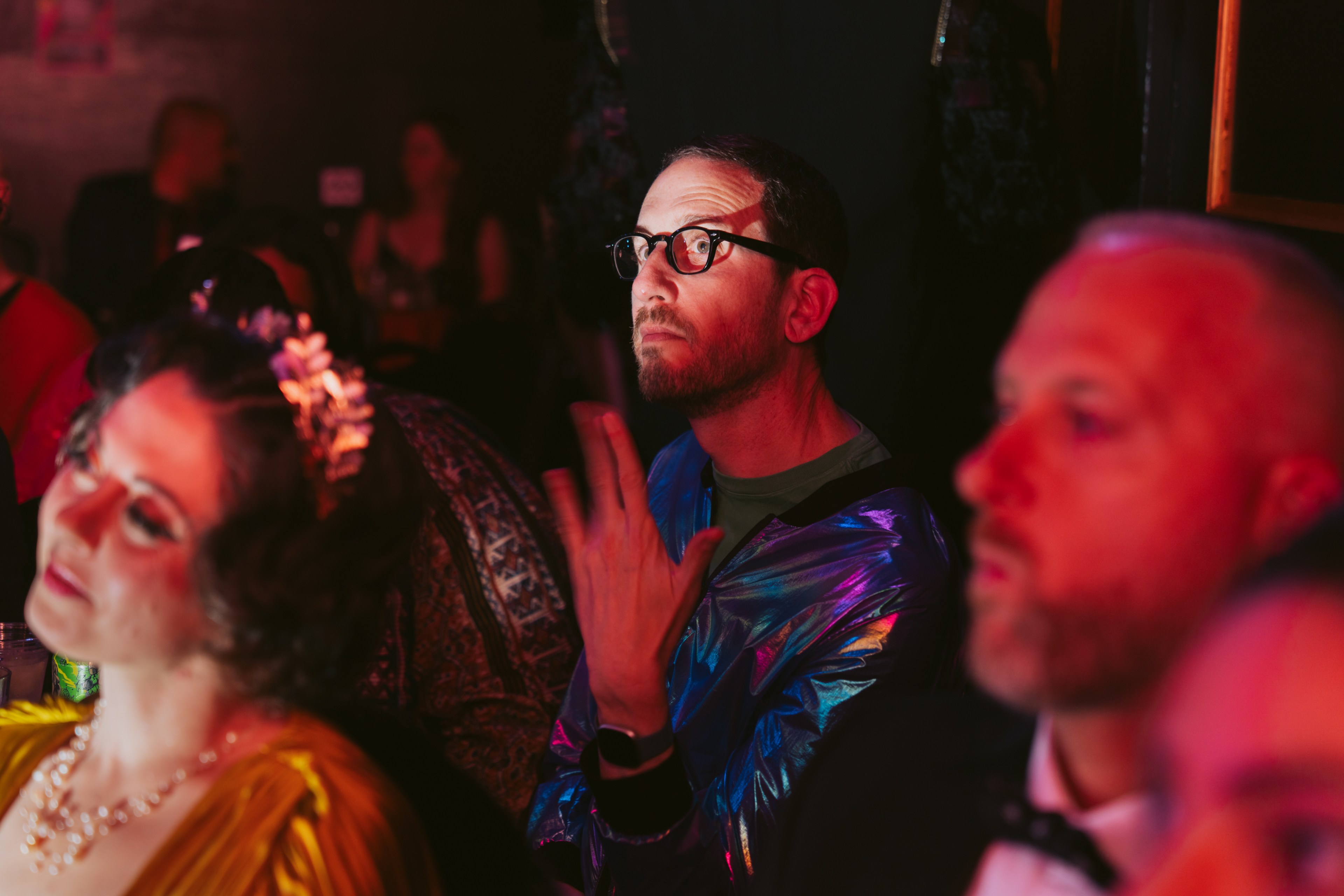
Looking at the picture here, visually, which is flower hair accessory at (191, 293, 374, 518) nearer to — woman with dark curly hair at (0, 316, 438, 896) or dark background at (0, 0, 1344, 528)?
woman with dark curly hair at (0, 316, 438, 896)

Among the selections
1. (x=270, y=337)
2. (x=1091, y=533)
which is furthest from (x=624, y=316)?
(x=1091, y=533)

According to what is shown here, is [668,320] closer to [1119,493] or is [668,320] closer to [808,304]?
[808,304]

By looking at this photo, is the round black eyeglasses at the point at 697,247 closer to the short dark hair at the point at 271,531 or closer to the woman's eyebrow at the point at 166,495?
the short dark hair at the point at 271,531

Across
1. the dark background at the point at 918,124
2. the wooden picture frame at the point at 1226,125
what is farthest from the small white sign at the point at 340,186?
the wooden picture frame at the point at 1226,125

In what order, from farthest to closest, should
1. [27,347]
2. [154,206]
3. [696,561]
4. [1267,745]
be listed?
[154,206], [27,347], [696,561], [1267,745]

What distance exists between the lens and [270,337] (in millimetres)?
1131

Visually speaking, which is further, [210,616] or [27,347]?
[27,347]

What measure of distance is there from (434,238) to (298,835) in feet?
12.9

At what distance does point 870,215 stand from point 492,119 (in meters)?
4.24

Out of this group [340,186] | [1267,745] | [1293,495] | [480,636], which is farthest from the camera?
[340,186]

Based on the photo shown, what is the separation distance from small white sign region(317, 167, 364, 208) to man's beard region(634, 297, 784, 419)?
4891mm

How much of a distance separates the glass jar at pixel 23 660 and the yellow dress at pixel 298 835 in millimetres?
693

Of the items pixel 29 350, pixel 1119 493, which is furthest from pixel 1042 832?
pixel 29 350

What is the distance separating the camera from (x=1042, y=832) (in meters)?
0.77
